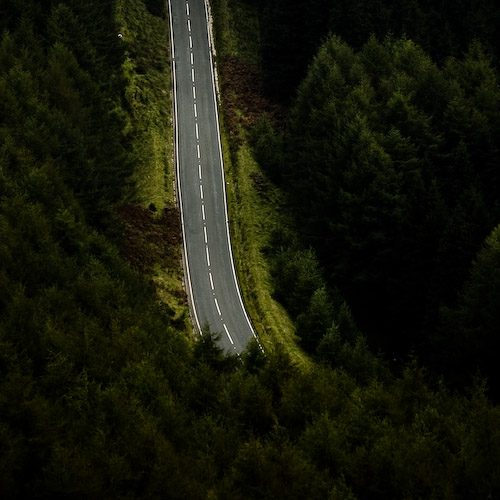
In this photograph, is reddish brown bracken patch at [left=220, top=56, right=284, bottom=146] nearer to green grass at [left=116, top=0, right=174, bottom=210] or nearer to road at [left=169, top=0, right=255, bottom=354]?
road at [left=169, top=0, right=255, bottom=354]

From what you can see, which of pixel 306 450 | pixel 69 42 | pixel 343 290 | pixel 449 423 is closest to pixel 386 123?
pixel 343 290

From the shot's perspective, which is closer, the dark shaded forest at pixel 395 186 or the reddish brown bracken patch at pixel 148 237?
the dark shaded forest at pixel 395 186

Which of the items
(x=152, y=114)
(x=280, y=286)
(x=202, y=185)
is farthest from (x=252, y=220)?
(x=152, y=114)

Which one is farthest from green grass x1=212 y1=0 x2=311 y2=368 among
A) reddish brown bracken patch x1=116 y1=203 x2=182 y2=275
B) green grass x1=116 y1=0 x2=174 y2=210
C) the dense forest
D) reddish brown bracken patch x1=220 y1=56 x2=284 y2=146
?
green grass x1=116 y1=0 x2=174 y2=210

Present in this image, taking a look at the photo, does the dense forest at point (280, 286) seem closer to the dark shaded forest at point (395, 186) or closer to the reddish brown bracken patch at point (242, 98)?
the dark shaded forest at point (395, 186)

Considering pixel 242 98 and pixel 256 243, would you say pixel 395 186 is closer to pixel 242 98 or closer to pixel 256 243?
pixel 256 243

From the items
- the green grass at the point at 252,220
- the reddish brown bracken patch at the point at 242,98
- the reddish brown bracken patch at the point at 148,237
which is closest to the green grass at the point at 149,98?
the reddish brown bracken patch at the point at 148,237
